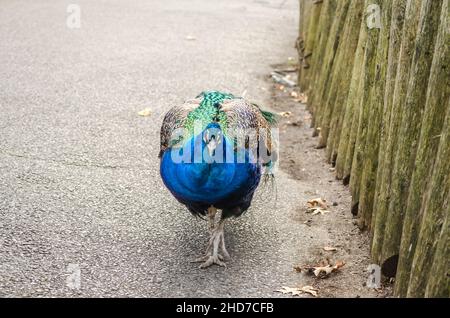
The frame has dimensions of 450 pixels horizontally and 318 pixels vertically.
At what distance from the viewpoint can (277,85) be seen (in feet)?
29.1

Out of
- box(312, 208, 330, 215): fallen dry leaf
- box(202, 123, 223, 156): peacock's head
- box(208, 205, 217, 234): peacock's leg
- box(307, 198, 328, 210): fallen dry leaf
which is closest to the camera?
box(202, 123, 223, 156): peacock's head

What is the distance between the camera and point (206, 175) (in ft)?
13.1

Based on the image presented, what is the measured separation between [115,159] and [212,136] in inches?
96.3

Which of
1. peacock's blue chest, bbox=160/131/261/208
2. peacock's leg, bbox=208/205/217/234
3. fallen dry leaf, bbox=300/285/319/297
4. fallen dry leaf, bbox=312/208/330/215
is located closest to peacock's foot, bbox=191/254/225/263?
peacock's leg, bbox=208/205/217/234

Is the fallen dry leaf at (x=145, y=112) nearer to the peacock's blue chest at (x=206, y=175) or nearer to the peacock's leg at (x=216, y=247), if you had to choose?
the peacock's leg at (x=216, y=247)

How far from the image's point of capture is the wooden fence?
134 inches

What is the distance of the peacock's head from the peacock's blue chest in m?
0.03

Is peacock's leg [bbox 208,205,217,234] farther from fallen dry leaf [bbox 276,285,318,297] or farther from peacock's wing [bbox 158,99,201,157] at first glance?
fallen dry leaf [bbox 276,285,318,297]

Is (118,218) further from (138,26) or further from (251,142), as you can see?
(138,26)

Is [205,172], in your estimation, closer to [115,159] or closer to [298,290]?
[298,290]

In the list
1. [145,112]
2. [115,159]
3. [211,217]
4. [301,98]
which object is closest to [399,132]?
[211,217]

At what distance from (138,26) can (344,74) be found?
592 cm

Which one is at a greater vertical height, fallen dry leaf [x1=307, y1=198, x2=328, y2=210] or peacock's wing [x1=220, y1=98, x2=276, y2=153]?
peacock's wing [x1=220, y1=98, x2=276, y2=153]
